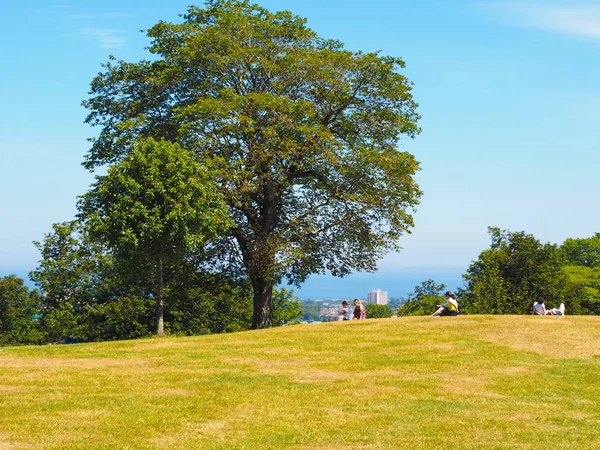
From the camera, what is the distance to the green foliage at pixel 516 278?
Answer: 2571 inches

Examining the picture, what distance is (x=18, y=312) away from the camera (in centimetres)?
6538

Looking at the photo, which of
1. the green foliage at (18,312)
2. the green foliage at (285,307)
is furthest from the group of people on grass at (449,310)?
the green foliage at (285,307)

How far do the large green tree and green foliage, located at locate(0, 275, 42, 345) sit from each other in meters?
28.0

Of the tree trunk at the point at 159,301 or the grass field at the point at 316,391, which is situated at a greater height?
the tree trunk at the point at 159,301

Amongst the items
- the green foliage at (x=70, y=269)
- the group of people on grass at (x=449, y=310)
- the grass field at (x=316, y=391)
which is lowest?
the grass field at (x=316, y=391)

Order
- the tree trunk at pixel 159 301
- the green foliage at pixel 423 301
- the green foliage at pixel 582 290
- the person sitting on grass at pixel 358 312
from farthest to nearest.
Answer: the green foliage at pixel 423 301 → the green foliage at pixel 582 290 → the person sitting on grass at pixel 358 312 → the tree trunk at pixel 159 301

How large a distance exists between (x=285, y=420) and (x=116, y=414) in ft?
13.1

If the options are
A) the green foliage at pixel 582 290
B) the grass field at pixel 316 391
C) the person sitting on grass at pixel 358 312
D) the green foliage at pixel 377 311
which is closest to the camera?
the grass field at pixel 316 391

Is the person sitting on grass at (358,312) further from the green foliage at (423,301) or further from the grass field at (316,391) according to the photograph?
the green foliage at (423,301)

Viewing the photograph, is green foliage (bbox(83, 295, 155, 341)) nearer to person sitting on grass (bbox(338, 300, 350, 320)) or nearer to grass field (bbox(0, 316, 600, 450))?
person sitting on grass (bbox(338, 300, 350, 320))

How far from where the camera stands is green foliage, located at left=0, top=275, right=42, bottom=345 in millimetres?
63312

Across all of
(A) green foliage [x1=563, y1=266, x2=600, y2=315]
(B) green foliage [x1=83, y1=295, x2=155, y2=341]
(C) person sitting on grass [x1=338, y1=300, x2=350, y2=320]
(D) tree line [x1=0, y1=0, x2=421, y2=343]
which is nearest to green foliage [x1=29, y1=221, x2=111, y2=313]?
(B) green foliage [x1=83, y1=295, x2=155, y2=341]

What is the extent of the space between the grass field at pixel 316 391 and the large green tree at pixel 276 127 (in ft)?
37.8

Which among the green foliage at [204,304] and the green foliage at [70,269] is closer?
the green foliage at [204,304]
